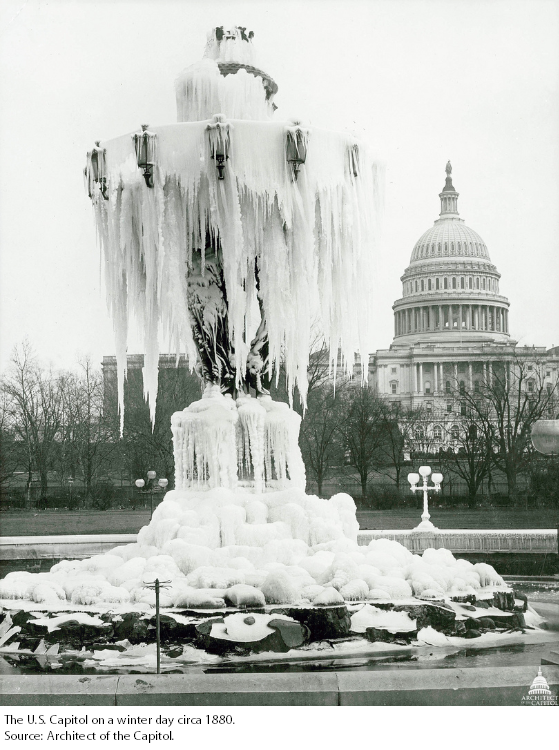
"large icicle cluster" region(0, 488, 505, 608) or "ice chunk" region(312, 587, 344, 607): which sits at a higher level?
"large icicle cluster" region(0, 488, 505, 608)

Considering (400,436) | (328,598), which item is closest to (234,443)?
(328,598)

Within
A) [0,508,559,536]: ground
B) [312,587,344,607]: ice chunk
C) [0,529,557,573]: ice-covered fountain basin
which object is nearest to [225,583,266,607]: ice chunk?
[312,587,344,607]: ice chunk

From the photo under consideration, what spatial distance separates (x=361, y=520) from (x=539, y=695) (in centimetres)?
2943

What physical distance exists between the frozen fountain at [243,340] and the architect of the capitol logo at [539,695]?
3.36m

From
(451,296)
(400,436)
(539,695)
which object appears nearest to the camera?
(539,695)

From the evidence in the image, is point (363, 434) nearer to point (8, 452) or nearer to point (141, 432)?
point (141, 432)

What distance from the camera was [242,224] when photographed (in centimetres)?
1291

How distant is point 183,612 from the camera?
Answer: 10.4 metres

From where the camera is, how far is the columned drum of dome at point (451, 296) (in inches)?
4668

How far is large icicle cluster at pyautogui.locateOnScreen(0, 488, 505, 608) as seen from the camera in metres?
10.8

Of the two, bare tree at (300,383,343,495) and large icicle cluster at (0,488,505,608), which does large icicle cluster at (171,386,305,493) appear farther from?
bare tree at (300,383,343,495)

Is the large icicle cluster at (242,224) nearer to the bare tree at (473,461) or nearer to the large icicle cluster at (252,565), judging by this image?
the large icicle cluster at (252,565)

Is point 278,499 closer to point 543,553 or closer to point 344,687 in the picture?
point 344,687

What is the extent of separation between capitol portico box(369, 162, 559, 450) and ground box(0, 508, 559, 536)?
225 feet
